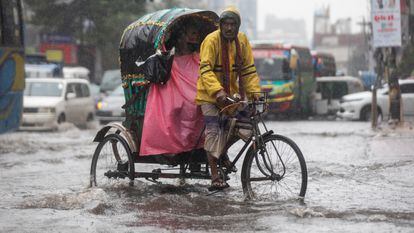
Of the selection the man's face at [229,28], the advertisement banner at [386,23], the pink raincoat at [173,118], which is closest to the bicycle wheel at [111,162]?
the pink raincoat at [173,118]

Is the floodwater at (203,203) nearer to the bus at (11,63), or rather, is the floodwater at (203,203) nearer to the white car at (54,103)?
the bus at (11,63)

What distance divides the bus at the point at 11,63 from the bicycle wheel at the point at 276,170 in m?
7.60

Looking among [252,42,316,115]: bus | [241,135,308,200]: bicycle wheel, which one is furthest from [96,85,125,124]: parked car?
[241,135,308,200]: bicycle wheel

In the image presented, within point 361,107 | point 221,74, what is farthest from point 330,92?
point 221,74

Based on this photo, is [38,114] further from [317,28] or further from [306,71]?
[317,28]

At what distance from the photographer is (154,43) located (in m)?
8.82

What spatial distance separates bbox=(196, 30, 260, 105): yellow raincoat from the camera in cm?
792

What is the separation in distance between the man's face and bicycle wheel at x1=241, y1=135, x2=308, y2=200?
1.01m

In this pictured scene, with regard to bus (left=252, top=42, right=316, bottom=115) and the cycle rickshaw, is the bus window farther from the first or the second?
the cycle rickshaw

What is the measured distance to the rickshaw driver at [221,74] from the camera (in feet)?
26.2

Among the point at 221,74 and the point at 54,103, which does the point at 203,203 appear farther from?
the point at 54,103

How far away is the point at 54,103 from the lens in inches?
918

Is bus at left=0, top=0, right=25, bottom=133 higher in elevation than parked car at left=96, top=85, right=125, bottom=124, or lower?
higher

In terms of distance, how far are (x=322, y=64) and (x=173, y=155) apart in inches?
1414
